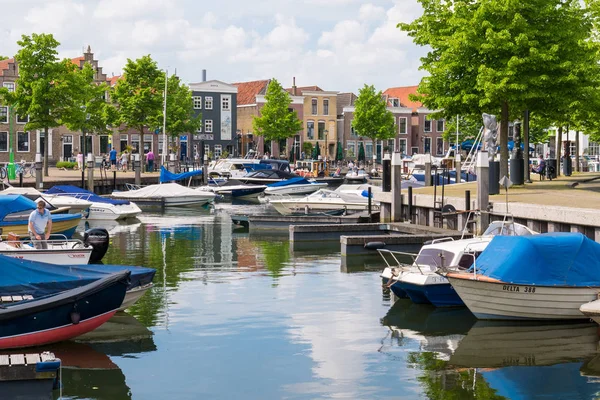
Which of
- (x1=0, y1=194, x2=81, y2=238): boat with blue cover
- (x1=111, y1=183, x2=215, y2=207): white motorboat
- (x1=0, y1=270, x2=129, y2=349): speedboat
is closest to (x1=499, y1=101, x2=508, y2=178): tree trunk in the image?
(x1=0, y1=194, x2=81, y2=238): boat with blue cover

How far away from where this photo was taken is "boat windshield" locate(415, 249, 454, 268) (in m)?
20.7

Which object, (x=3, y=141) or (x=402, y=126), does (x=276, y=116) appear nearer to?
(x=402, y=126)

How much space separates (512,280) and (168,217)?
31.7 m

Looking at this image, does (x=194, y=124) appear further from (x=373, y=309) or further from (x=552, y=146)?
(x=373, y=309)

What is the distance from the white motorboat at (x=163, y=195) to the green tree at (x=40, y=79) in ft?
35.0

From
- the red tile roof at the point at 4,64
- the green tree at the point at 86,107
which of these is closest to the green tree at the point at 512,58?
the green tree at the point at 86,107

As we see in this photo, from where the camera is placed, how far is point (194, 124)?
9169cm

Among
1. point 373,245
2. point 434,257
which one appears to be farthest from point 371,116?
point 434,257

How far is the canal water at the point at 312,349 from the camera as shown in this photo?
1484cm

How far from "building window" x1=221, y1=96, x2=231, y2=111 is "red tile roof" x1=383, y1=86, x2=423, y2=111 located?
22953 mm

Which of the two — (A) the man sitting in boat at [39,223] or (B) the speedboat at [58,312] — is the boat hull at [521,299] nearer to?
(B) the speedboat at [58,312]

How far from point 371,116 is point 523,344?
8843cm

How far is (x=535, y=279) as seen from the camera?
61.2 feet

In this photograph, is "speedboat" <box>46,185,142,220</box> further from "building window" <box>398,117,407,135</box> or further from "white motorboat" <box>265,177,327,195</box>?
"building window" <box>398,117,407,135</box>
